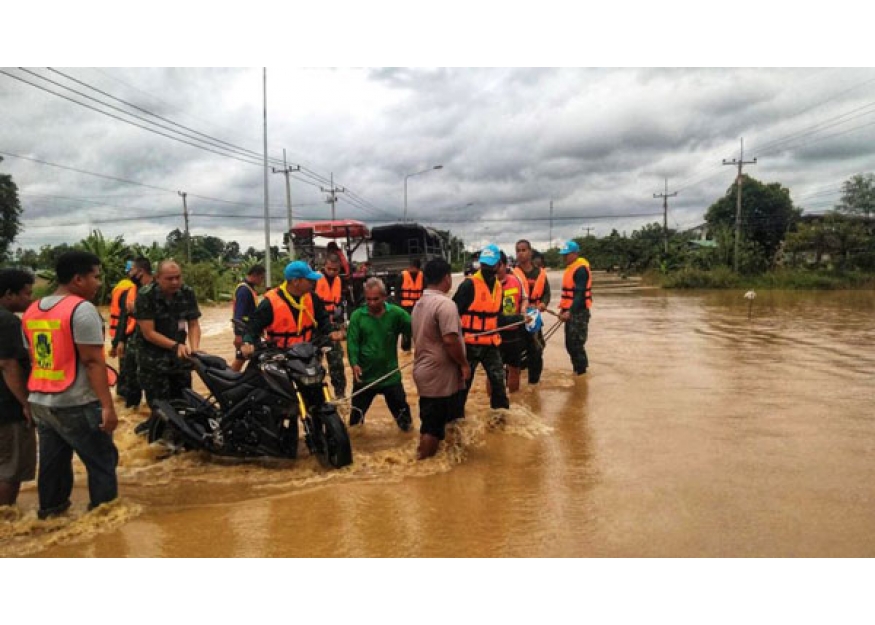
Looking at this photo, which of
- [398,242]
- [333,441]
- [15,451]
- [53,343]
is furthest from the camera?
[398,242]

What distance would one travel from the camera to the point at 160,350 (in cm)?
506

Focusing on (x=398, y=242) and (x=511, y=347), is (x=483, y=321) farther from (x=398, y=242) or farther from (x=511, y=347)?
(x=398, y=242)

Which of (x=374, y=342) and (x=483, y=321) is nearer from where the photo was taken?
(x=374, y=342)

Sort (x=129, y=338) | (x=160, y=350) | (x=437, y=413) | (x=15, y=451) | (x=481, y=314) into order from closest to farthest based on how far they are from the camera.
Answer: (x=15, y=451) → (x=437, y=413) → (x=160, y=350) → (x=481, y=314) → (x=129, y=338)

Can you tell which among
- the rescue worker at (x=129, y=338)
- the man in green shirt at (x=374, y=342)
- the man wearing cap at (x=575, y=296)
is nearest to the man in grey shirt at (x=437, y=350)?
the man in green shirt at (x=374, y=342)

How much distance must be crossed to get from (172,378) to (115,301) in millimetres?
2246

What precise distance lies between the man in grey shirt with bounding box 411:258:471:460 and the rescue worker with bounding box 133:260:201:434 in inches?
78.0

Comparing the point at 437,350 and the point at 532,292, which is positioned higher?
the point at 532,292

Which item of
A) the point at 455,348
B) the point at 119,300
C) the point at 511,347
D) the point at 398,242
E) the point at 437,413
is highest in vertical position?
the point at 398,242

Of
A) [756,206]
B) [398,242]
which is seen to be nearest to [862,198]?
[756,206]

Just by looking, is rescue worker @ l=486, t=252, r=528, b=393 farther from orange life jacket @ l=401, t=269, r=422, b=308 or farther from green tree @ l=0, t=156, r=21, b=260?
green tree @ l=0, t=156, r=21, b=260

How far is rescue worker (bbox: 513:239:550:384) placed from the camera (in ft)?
24.2

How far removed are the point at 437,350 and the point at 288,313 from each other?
1505mm
